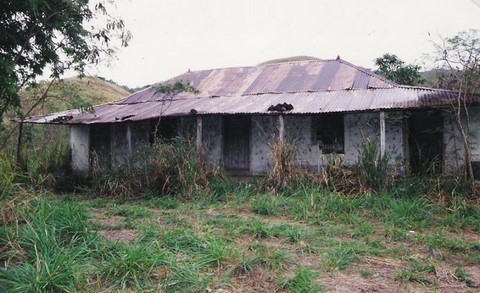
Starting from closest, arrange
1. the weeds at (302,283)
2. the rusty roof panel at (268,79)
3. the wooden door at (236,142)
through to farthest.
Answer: the weeds at (302,283) < the wooden door at (236,142) < the rusty roof panel at (268,79)

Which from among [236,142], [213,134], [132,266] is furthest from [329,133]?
[132,266]

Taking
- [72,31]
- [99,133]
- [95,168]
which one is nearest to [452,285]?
[72,31]

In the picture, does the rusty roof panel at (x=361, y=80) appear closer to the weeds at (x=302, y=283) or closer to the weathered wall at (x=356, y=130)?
the weathered wall at (x=356, y=130)

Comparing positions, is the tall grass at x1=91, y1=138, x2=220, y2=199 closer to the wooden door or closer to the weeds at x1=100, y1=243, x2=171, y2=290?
the wooden door

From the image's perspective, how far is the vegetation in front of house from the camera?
3.65 m

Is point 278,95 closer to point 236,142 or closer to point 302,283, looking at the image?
point 236,142

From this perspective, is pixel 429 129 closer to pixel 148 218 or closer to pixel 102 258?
pixel 148 218

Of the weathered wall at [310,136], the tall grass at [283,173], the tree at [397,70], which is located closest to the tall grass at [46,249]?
the tall grass at [283,173]

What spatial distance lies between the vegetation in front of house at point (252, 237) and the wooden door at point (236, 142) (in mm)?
3712

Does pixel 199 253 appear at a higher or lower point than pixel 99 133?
lower

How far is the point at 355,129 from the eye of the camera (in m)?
11.3

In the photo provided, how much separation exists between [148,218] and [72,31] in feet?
11.6

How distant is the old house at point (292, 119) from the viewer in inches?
392

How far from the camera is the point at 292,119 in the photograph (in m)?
11.9
